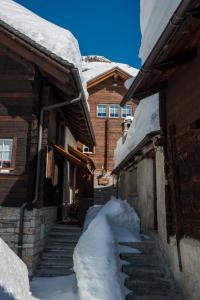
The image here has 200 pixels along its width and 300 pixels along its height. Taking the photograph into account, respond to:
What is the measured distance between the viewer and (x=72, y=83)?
801 cm

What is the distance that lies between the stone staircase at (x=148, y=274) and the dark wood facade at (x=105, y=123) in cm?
1416

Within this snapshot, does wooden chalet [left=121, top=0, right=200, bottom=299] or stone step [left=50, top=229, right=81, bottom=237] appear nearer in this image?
wooden chalet [left=121, top=0, right=200, bottom=299]

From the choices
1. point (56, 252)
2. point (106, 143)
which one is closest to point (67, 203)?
point (56, 252)

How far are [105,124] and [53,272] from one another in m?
15.2

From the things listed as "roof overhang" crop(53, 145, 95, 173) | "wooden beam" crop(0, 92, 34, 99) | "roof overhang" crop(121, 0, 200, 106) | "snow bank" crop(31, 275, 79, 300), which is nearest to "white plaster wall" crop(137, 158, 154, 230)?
"roof overhang" crop(53, 145, 95, 173)

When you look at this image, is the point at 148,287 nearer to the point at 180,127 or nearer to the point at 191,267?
the point at 191,267

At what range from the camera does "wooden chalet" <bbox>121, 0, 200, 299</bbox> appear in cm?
434

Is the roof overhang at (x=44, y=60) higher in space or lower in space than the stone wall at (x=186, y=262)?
higher

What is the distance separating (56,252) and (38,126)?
3579mm

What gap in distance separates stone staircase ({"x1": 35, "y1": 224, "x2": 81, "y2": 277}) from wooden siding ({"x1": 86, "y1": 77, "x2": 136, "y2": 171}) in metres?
11.7

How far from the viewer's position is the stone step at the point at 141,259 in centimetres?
661

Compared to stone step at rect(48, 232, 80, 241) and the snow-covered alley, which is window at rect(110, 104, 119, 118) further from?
the snow-covered alley

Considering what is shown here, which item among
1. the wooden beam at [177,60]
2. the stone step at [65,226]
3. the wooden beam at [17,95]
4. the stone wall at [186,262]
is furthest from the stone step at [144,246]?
the wooden beam at [17,95]

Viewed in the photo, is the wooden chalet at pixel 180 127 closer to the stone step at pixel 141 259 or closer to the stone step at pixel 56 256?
the stone step at pixel 141 259
